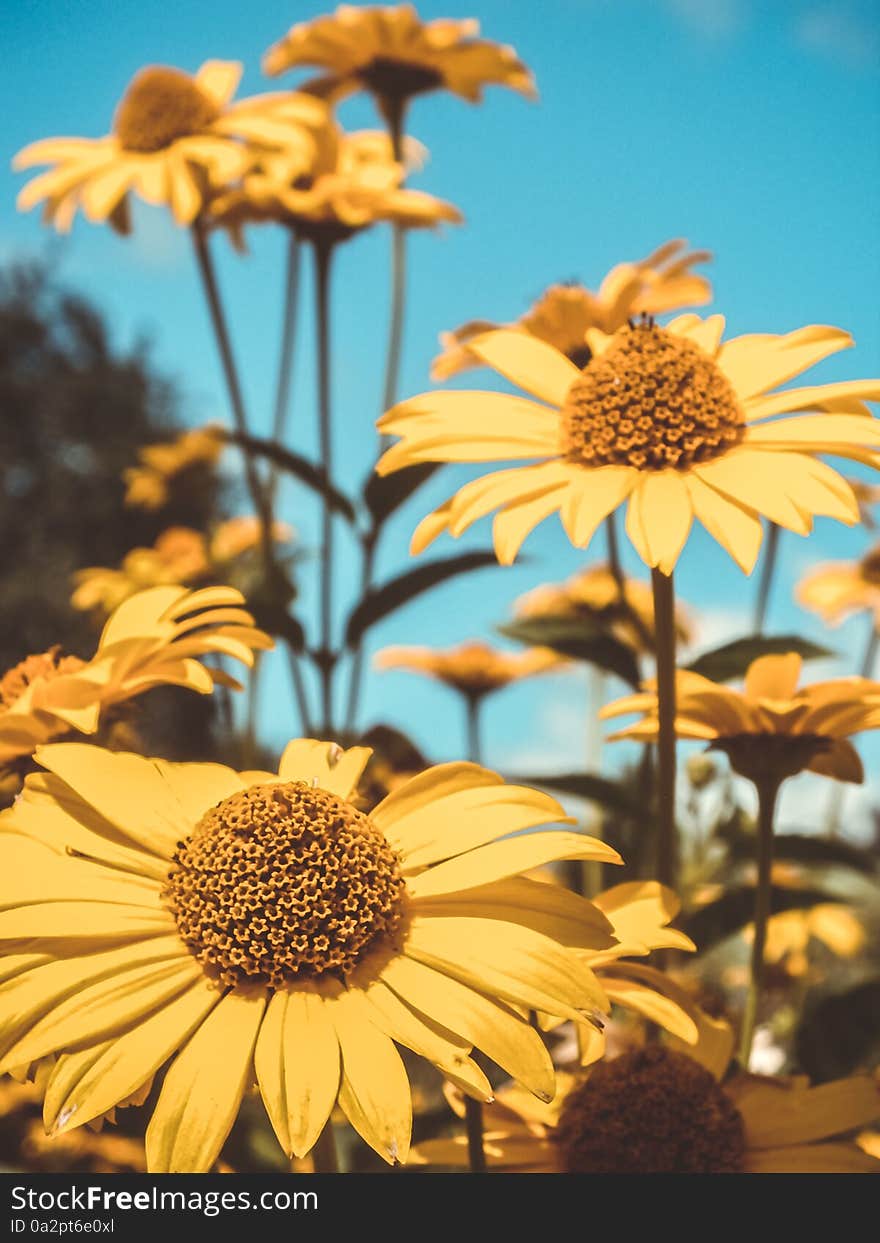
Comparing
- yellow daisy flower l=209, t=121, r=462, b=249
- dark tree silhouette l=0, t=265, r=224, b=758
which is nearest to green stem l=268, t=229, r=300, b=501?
yellow daisy flower l=209, t=121, r=462, b=249

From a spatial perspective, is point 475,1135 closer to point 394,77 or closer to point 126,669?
point 126,669

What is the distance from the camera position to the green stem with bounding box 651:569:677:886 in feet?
3.17

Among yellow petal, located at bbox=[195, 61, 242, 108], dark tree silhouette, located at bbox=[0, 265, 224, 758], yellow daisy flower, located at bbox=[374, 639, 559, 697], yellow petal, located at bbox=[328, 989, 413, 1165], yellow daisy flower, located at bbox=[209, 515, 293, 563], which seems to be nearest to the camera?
yellow petal, located at bbox=[328, 989, 413, 1165]

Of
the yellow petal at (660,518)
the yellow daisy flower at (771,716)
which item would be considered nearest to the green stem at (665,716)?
the yellow petal at (660,518)

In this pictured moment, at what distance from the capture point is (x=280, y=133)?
208 cm

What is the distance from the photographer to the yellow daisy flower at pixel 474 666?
2.72 m

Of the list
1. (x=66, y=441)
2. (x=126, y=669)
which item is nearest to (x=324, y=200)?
(x=126, y=669)

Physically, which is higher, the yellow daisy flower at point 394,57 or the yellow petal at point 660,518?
the yellow daisy flower at point 394,57

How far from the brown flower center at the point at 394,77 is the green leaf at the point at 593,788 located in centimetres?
149

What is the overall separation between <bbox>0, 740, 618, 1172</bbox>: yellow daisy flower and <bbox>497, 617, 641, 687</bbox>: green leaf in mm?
582

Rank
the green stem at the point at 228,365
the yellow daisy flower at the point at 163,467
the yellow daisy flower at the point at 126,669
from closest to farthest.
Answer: the yellow daisy flower at the point at 126,669, the green stem at the point at 228,365, the yellow daisy flower at the point at 163,467

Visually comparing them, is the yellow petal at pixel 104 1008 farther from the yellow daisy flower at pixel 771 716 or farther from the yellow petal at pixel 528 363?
the yellow petal at pixel 528 363

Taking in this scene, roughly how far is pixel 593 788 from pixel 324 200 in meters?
1.14

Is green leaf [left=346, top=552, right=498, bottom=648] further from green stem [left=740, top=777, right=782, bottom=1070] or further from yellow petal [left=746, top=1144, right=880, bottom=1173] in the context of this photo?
yellow petal [left=746, top=1144, right=880, bottom=1173]
